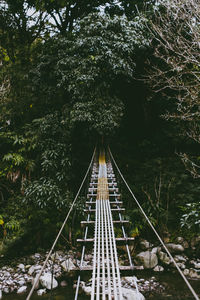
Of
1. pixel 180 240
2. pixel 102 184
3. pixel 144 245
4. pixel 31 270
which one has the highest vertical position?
pixel 102 184

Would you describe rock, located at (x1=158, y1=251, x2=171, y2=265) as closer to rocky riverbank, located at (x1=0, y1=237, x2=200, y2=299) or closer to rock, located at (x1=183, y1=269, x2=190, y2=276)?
rocky riverbank, located at (x1=0, y1=237, x2=200, y2=299)

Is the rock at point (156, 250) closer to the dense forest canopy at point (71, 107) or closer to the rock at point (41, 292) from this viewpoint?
the dense forest canopy at point (71, 107)

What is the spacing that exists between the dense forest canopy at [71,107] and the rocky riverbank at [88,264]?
445 millimetres

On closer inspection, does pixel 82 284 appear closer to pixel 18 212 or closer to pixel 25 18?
pixel 18 212

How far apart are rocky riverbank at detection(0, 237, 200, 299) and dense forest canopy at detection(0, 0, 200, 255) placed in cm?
44

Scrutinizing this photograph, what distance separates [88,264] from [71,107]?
3.24 metres

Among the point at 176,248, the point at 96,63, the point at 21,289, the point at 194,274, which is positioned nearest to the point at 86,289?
the point at 21,289

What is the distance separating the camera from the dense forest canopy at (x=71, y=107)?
15.2 feet

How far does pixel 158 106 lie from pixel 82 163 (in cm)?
322

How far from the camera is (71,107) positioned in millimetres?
4934

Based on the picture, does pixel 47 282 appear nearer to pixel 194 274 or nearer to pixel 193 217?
pixel 194 274

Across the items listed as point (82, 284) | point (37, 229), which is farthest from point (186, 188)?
point (37, 229)

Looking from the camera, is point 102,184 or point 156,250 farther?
point 156,250

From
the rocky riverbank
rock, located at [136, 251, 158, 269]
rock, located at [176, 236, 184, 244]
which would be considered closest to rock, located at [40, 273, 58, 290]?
the rocky riverbank
